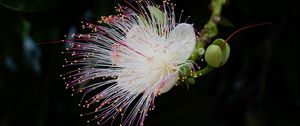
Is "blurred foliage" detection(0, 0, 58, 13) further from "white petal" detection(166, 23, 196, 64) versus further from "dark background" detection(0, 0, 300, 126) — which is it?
"white petal" detection(166, 23, 196, 64)

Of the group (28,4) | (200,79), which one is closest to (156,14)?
(28,4)

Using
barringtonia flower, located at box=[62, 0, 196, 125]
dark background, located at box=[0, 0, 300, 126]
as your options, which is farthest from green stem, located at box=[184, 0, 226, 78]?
dark background, located at box=[0, 0, 300, 126]

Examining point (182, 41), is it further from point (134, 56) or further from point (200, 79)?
point (200, 79)

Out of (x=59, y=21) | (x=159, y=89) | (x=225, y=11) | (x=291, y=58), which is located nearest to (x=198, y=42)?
(x=159, y=89)

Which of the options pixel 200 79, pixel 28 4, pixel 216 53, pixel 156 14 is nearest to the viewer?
pixel 216 53

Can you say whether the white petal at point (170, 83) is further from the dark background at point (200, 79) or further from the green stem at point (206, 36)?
the dark background at point (200, 79)
